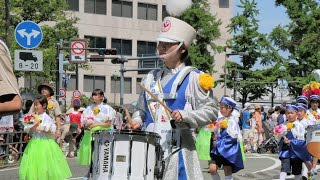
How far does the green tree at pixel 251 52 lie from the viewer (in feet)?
165

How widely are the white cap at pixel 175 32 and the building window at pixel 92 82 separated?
5746cm

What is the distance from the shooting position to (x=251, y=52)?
1999 inches

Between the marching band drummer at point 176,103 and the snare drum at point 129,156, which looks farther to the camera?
the marching band drummer at point 176,103

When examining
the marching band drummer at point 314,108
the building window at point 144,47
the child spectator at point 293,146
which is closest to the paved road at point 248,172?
the marching band drummer at point 314,108

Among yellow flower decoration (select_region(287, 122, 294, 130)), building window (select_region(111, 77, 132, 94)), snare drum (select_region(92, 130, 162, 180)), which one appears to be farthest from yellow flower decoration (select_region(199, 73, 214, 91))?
building window (select_region(111, 77, 132, 94))

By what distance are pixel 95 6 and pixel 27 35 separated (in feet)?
157

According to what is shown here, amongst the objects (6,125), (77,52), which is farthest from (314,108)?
(77,52)

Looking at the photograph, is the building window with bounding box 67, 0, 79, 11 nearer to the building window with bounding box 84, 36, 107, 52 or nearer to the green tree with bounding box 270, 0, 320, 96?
the building window with bounding box 84, 36, 107, 52

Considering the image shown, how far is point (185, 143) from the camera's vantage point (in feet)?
16.5

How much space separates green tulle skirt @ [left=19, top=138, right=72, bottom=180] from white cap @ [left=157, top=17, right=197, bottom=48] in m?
A: 5.76

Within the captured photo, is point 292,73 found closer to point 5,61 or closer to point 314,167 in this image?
point 314,167

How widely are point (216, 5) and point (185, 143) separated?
2625 inches

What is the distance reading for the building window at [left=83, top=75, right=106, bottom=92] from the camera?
62625mm

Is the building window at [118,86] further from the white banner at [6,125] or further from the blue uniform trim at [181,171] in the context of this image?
the blue uniform trim at [181,171]
